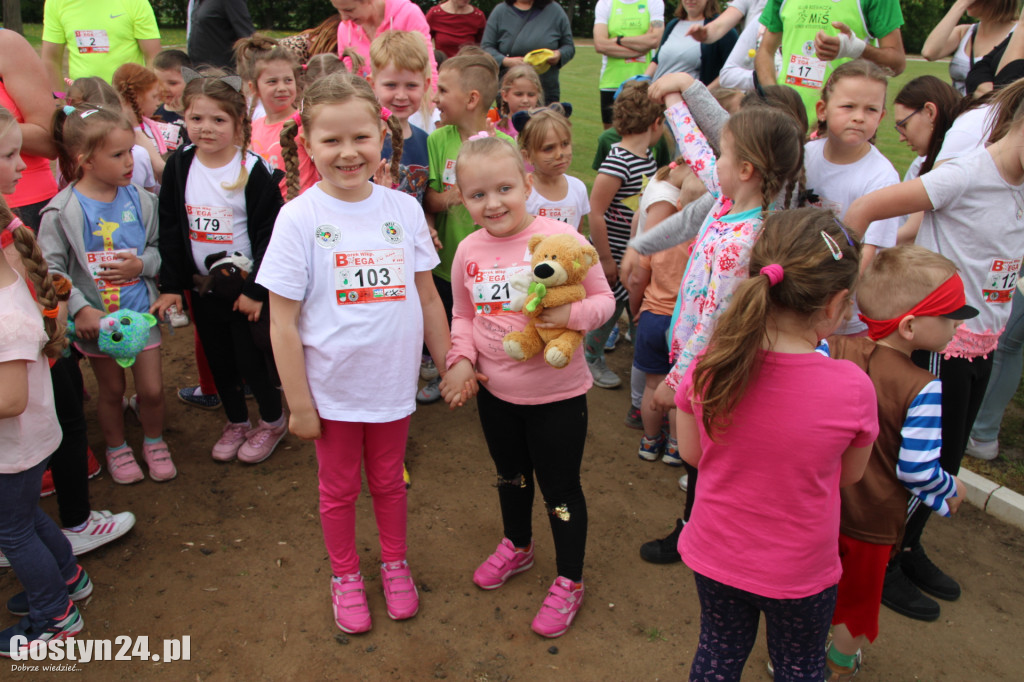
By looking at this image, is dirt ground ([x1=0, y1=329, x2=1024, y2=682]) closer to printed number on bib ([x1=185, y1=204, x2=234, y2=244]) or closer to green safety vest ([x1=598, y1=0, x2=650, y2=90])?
printed number on bib ([x1=185, y1=204, x2=234, y2=244])

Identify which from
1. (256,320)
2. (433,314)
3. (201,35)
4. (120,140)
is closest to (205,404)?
(256,320)

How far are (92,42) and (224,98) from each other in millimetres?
3479

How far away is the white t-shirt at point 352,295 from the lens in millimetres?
2469

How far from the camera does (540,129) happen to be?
357 cm

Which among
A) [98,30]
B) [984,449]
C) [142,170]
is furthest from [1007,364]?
[98,30]

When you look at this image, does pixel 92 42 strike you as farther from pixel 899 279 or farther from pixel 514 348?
pixel 899 279

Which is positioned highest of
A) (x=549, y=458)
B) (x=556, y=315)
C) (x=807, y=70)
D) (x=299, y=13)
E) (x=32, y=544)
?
(x=299, y=13)

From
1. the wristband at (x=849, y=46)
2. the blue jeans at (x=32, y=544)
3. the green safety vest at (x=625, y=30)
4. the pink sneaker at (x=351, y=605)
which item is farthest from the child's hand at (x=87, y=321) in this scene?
the green safety vest at (x=625, y=30)

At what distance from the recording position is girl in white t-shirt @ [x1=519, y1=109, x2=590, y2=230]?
3578mm

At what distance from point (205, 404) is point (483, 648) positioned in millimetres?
2619

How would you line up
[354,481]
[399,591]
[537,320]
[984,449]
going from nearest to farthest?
1. [537,320]
2. [354,481]
3. [399,591]
4. [984,449]

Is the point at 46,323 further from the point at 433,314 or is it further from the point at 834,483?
the point at 834,483

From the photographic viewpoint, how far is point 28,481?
2553 mm

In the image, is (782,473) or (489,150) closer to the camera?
(782,473)
